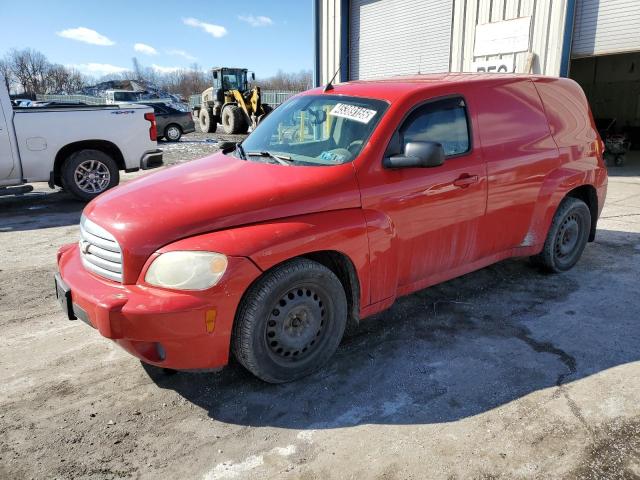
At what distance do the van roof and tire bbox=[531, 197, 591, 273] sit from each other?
1277 millimetres

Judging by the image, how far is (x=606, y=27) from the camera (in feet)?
32.3

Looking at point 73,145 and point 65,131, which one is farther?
point 73,145

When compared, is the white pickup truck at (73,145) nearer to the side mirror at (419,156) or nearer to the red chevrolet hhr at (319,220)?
the red chevrolet hhr at (319,220)

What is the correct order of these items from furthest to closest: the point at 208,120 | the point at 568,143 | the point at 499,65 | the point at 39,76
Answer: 1. the point at 39,76
2. the point at 208,120
3. the point at 499,65
4. the point at 568,143

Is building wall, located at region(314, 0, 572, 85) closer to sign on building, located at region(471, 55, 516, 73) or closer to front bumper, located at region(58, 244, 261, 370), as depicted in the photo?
sign on building, located at region(471, 55, 516, 73)

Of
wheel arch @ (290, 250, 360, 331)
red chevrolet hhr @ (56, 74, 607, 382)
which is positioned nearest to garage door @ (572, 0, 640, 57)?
red chevrolet hhr @ (56, 74, 607, 382)

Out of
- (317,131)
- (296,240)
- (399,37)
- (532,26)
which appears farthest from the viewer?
(399,37)

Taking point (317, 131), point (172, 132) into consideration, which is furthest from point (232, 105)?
point (317, 131)

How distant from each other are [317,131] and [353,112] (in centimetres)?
32

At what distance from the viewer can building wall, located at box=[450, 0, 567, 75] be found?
1024 centimetres

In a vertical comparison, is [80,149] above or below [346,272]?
above

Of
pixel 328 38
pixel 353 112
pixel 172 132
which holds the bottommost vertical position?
pixel 172 132

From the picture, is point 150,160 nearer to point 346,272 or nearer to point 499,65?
point 346,272

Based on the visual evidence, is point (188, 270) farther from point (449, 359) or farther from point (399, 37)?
point (399, 37)
